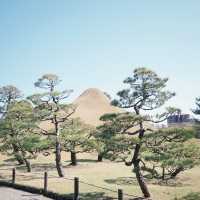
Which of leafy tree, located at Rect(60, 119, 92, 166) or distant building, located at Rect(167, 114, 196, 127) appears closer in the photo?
distant building, located at Rect(167, 114, 196, 127)

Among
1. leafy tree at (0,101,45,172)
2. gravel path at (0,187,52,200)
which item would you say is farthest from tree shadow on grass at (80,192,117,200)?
leafy tree at (0,101,45,172)

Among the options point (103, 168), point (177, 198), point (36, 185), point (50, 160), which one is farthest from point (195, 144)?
point (50, 160)

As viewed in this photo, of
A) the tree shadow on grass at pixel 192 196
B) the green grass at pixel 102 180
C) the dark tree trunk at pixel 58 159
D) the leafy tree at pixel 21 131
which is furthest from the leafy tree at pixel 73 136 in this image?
the tree shadow on grass at pixel 192 196

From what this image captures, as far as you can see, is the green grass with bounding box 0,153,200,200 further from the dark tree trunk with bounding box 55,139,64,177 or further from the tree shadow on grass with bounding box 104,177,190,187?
the dark tree trunk with bounding box 55,139,64,177

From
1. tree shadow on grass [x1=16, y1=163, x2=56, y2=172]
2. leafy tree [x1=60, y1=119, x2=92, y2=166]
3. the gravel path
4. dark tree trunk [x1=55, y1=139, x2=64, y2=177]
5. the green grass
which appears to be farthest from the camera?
tree shadow on grass [x1=16, y1=163, x2=56, y2=172]

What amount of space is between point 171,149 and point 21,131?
59.7 feet

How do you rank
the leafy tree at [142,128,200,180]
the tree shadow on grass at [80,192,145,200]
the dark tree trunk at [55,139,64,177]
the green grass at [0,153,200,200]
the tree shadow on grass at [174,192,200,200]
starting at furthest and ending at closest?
the dark tree trunk at [55,139,64,177], the green grass at [0,153,200,200], the tree shadow on grass at [80,192,145,200], the tree shadow on grass at [174,192,200,200], the leafy tree at [142,128,200,180]

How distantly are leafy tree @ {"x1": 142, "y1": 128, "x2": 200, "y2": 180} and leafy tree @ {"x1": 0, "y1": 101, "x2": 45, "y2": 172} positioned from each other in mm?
11771

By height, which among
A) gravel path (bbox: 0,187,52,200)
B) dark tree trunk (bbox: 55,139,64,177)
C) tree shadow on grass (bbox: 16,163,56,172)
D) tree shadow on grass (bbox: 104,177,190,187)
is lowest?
gravel path (bbox: 0,187,52,200)

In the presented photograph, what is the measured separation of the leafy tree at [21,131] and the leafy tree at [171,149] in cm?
1177

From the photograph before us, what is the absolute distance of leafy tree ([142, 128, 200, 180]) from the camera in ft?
57.5

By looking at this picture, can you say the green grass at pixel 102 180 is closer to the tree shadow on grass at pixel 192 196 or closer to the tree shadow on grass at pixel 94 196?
the tree shadow on grass at pixel 94 196

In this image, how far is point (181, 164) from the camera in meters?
17.3

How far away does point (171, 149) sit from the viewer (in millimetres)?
18406
